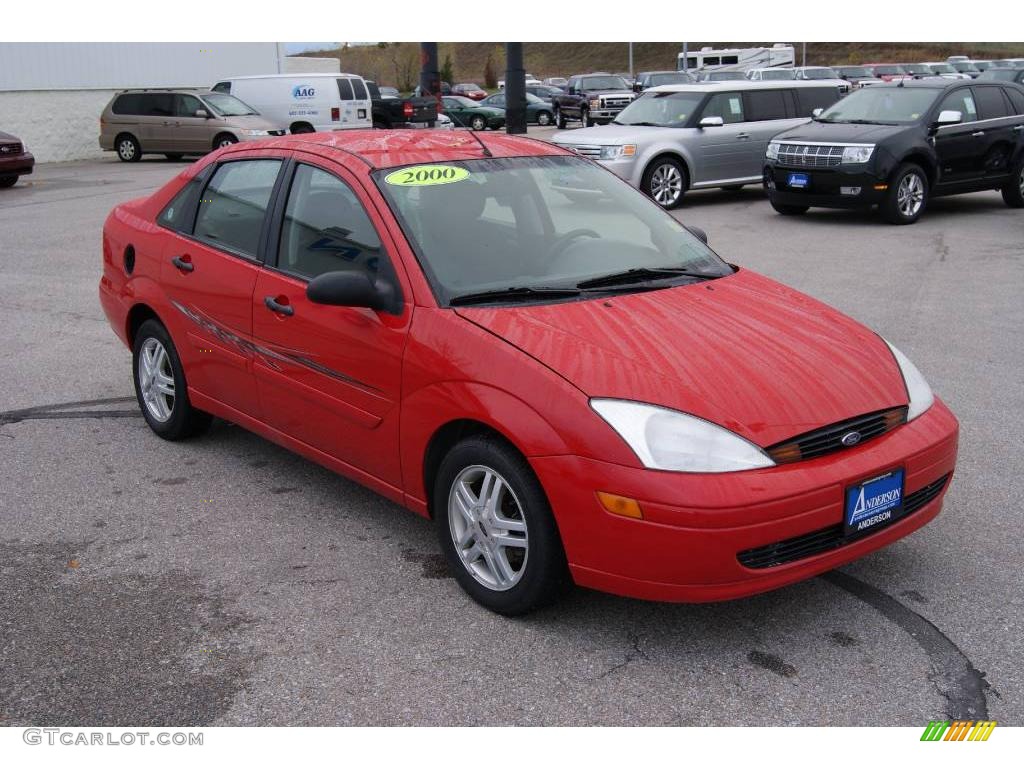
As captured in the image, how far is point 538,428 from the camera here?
11.5ft

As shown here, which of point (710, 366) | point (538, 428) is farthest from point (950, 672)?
point (538, 428)

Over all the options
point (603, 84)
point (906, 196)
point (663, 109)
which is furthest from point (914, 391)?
point (603, 84)

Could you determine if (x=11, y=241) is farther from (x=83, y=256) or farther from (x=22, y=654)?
(x=22, y=654)

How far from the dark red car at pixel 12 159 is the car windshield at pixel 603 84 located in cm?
2277

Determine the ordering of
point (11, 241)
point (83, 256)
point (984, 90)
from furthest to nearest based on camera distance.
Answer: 1. point (984, 90)
2. point (11, 241)
3. point (83, 256)

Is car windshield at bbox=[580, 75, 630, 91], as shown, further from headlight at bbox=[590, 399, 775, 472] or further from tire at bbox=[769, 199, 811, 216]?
headlight at bbox=[590, 399, 775, 472]

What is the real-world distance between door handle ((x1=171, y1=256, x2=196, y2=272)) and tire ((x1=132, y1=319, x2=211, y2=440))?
1.31ft

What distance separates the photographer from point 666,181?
15820 mm

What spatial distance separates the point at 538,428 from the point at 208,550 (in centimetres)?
169

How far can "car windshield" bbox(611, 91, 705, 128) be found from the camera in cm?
1633
